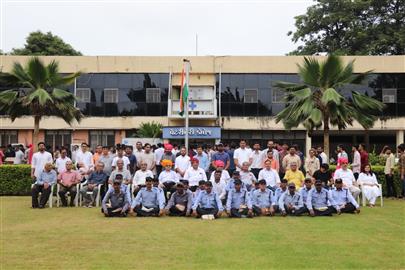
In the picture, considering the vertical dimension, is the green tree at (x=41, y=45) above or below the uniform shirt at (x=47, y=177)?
above

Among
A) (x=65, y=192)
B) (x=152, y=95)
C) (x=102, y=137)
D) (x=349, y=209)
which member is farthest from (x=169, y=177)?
(x=102, y=137)

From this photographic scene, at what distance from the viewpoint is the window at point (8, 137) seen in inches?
1241

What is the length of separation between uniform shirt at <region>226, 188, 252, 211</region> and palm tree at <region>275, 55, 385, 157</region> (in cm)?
646

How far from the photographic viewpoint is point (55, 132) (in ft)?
104

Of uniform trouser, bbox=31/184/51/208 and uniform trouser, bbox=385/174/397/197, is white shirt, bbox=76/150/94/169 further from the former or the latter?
uniform trouser, bbox=385/174/397/197

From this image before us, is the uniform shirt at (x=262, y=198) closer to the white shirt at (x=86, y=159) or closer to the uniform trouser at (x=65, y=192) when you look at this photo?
the uniform trouser at (x=65, y=192)

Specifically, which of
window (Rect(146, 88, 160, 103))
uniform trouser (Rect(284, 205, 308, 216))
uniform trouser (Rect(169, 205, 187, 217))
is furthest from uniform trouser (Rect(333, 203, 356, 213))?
window (Rect(146, 88, 160, 103))

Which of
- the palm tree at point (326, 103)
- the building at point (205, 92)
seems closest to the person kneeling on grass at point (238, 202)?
the palm tree at point (326, 103)

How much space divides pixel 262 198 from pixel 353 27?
30.4m

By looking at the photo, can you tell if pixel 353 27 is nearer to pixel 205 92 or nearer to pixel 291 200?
pixel 205 92

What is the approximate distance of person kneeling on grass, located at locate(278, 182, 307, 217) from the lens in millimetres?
12828

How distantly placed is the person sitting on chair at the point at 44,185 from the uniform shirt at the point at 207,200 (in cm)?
463

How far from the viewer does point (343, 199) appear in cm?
1358

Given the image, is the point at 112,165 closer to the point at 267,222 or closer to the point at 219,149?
the point at 219,149
